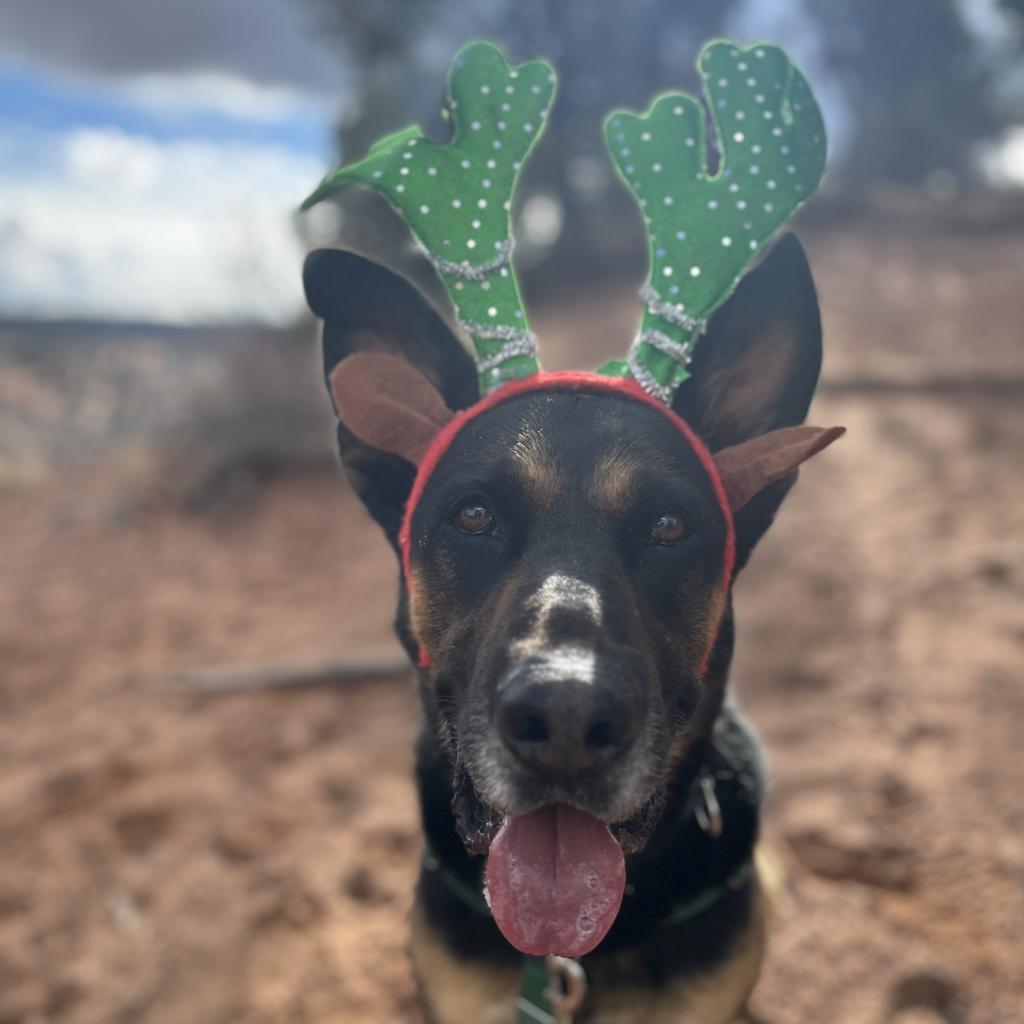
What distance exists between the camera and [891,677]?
5102 mm

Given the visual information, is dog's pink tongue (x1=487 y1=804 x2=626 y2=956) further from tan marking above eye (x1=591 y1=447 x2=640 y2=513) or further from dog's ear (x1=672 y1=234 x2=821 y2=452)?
dog's ear (x1=672 y1=234 x2=821 y2=452)

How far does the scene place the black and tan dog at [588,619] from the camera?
178cm

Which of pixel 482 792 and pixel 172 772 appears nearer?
pixel 482 792

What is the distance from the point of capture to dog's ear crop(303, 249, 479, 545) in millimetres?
2201

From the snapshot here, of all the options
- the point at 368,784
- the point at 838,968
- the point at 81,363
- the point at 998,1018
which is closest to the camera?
the point at 998,1018

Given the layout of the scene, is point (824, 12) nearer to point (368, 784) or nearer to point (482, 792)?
point (368, 784)

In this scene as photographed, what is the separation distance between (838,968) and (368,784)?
2498mm

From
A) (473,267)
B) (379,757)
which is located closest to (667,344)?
(473,267)

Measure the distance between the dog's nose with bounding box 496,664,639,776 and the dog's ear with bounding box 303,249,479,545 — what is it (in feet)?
2.54

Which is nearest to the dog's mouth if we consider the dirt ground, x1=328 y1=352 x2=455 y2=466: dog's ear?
x1=328 y1=352 x2=455 y2=466: dog's ear

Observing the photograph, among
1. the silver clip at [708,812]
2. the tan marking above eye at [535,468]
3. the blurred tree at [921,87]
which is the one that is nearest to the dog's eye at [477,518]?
the tan marking above eye at [535,468]

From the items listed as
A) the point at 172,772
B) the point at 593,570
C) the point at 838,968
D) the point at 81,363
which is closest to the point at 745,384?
the point at 593,570

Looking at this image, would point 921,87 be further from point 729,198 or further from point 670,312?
point 670,312

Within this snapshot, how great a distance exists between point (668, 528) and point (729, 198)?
2.70 ft
